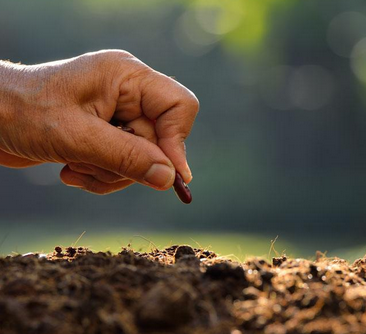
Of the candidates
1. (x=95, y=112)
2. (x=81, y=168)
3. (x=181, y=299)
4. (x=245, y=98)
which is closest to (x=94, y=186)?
(x=81, y=168)

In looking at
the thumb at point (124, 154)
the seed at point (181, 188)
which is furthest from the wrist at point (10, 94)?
the seed at point (181, 188)

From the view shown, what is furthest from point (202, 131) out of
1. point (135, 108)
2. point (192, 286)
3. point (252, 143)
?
point (192, 286)

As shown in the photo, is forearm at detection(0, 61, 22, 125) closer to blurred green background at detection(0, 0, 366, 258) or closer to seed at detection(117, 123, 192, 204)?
seed at detection(117, 123, 192, 204)

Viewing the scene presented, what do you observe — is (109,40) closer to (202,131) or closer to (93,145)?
(202,131)

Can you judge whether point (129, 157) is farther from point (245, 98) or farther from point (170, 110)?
point (245, 98)

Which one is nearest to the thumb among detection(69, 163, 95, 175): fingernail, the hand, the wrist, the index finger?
the hand

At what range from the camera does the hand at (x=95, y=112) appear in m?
2.26

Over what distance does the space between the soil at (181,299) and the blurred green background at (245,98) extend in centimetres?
1177

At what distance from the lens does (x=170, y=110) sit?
2.54m

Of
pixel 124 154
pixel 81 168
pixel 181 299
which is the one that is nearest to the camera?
pixel 181 299

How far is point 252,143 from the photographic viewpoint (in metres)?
18.1

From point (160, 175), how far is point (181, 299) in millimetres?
1153

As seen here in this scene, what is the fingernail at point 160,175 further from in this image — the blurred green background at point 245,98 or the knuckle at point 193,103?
the blurred green background at point 245,98

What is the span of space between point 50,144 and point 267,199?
12.9 metres
